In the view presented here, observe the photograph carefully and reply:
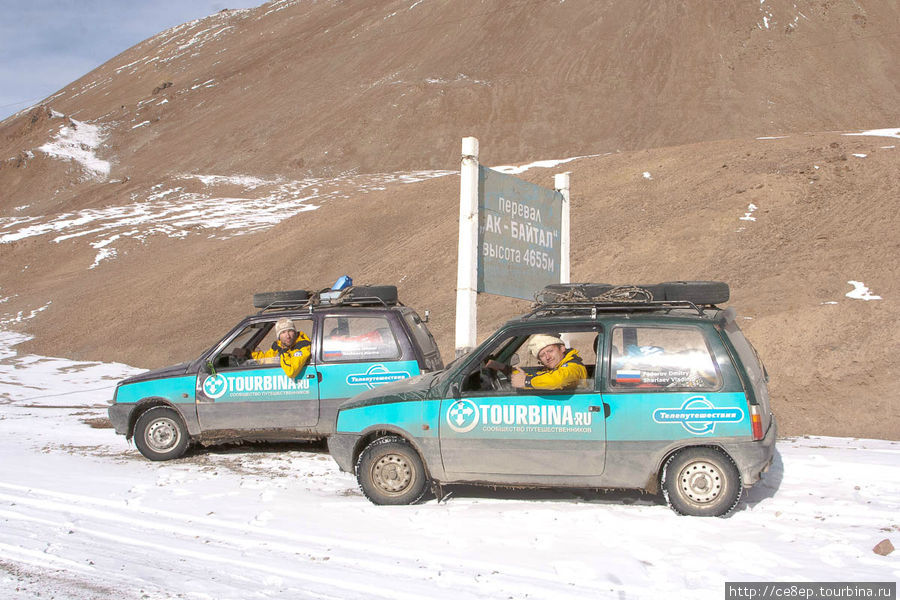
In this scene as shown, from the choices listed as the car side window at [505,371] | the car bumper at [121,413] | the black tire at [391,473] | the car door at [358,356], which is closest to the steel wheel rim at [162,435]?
the car bumper at [121,413]

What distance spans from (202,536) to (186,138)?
6363cm

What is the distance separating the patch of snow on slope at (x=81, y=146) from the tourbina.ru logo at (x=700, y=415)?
5982 centimetres

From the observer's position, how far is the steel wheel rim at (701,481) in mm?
5945

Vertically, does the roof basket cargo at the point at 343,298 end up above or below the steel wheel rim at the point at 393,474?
above

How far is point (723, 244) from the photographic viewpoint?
17719mm

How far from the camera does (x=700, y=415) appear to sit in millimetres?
5938

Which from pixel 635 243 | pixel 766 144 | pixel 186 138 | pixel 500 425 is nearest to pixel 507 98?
pixel 186 138

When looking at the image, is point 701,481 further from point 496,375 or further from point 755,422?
point 496,375

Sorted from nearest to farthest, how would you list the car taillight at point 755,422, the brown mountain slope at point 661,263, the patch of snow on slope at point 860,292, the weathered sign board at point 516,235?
the car taillight at point 755,422 → the weathered sign board at point 516,235 → the brown mountain slope at point 661,263 → the patch of snow on slope at point 860,292

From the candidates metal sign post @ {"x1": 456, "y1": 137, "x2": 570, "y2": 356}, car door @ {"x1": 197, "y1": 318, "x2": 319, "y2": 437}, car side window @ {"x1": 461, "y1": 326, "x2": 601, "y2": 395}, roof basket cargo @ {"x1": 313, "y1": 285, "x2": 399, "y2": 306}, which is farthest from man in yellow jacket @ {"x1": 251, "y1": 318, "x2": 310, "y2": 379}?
car side window @ {"x1": 461, "y1": 326, "x2": 601, "y2": 395}

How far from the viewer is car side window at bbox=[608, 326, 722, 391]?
6.00m

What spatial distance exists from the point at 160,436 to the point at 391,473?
3.33 metres

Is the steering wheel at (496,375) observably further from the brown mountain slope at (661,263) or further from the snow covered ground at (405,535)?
the brown mountain slope at (661,263)

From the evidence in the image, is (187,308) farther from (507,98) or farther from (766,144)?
(507,98)
